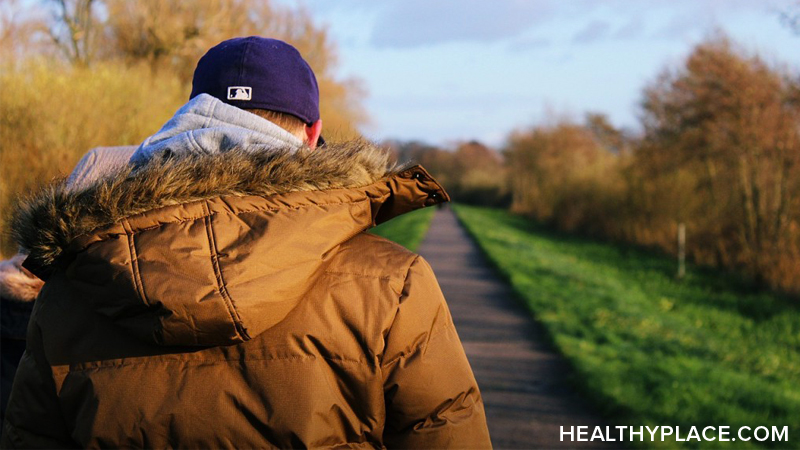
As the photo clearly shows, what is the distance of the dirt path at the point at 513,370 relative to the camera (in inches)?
213

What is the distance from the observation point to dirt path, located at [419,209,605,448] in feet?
17.7

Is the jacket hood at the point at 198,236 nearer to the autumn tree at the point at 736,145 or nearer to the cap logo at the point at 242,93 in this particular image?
the cap logo at the point at 242,93

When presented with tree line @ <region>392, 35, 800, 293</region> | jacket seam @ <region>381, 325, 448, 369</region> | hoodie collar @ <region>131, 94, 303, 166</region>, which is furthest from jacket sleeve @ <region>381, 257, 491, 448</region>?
tree line @ <region>392, 35, 800, 293</region>

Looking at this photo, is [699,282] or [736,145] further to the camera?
[736,145]

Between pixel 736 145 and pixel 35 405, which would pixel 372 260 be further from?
pixel 736 145

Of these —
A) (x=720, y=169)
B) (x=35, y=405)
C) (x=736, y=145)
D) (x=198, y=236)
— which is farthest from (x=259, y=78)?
(x=720, y=169)

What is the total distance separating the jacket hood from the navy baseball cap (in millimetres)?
264

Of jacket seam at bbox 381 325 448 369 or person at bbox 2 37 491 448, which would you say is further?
jacket seam at bbox 381 325 448 369

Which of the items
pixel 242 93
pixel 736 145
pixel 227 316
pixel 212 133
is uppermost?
pixel 736 145

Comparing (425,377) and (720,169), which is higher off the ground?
(720,169)

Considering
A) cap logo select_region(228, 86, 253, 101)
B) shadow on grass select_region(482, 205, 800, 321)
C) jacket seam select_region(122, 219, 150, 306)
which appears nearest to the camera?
jacket seam select_region(122, 219, 150, 306)

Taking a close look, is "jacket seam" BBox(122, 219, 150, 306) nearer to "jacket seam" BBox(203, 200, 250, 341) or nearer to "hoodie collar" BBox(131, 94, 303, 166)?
"jacket seam" BBox(203, 200, 250, 341)

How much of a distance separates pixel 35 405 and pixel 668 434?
4.57 meters

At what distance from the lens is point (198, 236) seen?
5.07 feet
